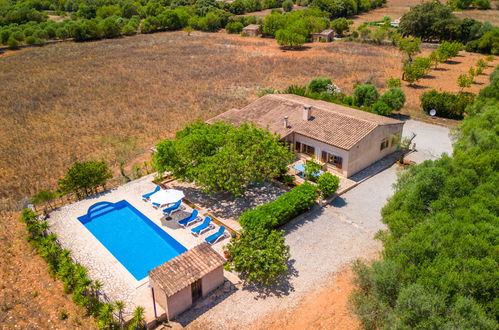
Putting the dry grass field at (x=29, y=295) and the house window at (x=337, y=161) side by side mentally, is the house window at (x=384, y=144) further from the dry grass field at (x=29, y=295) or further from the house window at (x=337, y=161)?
the dry grass field at (x=29, y=295)

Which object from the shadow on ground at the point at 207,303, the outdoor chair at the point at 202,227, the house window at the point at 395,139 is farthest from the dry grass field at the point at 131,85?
the shadow on ground at the point at 207,303

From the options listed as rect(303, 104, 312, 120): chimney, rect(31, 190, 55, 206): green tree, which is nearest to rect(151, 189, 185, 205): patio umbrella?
rect(31, 190, 55, 206): green tree

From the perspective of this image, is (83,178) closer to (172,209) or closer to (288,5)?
(172,209)

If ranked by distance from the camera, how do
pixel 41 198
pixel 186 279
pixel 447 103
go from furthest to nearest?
pixel 447 103 → pixel 41 198 → pixel 186 279

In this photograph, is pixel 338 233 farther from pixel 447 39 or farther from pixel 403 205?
pixel 447 39

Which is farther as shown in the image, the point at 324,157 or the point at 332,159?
the point at 324,157

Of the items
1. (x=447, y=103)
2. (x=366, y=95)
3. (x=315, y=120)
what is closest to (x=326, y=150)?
(x=315, y=120)

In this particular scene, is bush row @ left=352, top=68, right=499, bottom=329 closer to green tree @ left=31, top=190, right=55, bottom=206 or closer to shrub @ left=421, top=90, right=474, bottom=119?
green tree @ left=31, top=190, right=55, bottom=206
